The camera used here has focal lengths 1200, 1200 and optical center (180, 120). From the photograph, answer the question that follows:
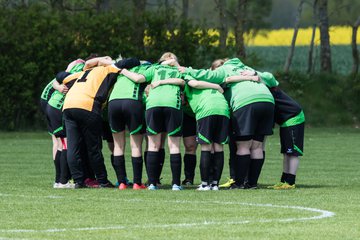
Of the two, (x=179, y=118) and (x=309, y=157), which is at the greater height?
(x=179, y=118)

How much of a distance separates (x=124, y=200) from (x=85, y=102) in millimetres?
2448

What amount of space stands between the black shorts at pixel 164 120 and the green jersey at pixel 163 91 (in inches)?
2.6

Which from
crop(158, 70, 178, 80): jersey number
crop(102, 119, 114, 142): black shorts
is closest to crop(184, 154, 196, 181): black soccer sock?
crop(102, 119, 114, 142): black shorts

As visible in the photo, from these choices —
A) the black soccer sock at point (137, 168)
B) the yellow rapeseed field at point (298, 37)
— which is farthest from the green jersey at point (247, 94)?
the yellow rapeseed field at point (298, 37)

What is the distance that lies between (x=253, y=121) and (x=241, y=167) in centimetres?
66

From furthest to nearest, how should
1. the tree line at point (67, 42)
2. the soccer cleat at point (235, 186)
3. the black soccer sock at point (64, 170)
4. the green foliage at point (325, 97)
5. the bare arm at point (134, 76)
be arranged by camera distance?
the green foliage at point (325, 97) < the tree line at point (67, 42) < the black soccer sock at point (64, 170) < the soccer cleat at point (235, 186) < the bare arm at point (134, 76)

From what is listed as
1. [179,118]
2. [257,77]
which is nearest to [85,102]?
[179,118]

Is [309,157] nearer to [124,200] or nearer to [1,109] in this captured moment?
[124,200]

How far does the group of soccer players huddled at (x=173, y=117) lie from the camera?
16.2m

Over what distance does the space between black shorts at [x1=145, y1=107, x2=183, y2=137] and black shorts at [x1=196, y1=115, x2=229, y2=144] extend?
28 cm

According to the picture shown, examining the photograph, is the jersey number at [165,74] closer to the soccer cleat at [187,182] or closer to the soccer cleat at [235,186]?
the soccer cleat at [235,186]

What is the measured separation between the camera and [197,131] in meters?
16.3

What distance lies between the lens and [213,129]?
16.2 meters

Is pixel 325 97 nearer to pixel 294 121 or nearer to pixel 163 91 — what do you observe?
pixel 294 121
